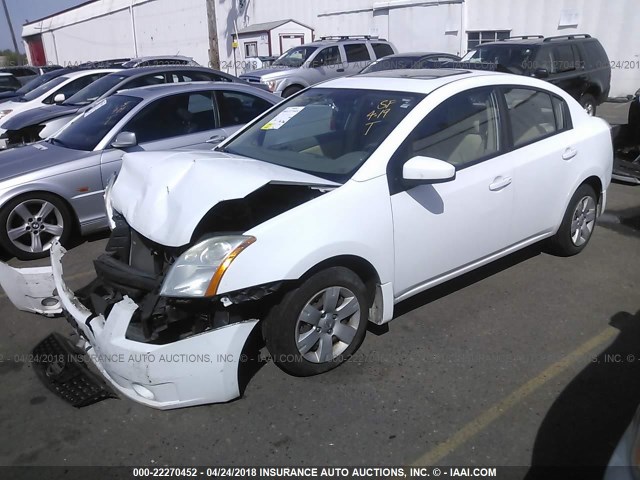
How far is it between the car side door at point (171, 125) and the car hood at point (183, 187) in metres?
2.29

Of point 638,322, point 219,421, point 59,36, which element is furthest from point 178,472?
point 59,36

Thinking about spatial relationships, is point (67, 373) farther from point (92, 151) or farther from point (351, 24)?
point (351, 24)

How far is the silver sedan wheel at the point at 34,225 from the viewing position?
16.5 feet

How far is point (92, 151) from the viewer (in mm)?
5418

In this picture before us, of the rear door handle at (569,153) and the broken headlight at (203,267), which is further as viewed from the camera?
the rear door handle at (569,153)

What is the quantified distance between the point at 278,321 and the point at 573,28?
17.7 m

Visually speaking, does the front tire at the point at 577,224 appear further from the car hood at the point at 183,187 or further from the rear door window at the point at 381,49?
the rear door window at the point at 381,49

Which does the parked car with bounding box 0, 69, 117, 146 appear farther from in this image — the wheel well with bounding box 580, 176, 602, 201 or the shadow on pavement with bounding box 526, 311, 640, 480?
the shadow on pavement with bounding box 526, 311, 640, 480

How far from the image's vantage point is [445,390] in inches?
124

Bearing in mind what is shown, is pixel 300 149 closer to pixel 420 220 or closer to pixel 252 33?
pixel 420 220

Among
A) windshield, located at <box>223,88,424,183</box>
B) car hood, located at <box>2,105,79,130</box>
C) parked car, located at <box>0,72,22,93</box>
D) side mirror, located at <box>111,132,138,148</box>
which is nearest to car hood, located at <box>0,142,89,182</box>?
side mirror, located at <box>111,132,138,148</box>

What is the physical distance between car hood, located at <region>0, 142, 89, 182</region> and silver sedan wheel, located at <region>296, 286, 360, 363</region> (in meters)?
3.44

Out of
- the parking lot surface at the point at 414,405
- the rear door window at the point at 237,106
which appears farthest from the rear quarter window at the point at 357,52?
the parking lot surface at the point at 414,405

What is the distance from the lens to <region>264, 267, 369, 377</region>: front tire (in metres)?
2.98
